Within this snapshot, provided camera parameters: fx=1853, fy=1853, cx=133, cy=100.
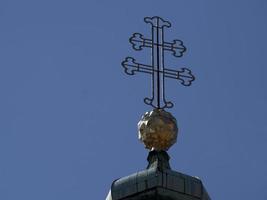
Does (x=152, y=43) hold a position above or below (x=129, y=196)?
above

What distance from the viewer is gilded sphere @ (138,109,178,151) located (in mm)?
30141

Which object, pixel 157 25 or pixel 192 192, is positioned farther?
pixel 157 25

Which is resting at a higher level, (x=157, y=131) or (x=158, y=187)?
(x=157, y=131)

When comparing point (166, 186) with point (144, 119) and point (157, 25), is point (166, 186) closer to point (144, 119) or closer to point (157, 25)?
point (144, 119)

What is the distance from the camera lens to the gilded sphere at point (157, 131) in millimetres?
→ 30141

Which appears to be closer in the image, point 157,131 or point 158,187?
point 158,187

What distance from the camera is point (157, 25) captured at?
103 feet

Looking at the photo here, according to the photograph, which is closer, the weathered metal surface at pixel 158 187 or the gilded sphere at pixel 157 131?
the weathered metal surface at pixel 158 187

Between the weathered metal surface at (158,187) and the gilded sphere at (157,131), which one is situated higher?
the gilded sphere at (157,131)

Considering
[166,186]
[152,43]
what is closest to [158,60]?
[152,43]

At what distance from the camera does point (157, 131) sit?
30156 mm

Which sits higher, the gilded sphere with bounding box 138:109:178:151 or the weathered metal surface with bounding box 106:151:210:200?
the gilded sphere with bounding box 138:109:178:151

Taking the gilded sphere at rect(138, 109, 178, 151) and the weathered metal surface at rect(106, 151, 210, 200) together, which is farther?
the gilded sphere at rect(138, 109, 178, 151)

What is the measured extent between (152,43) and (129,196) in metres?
3.11
